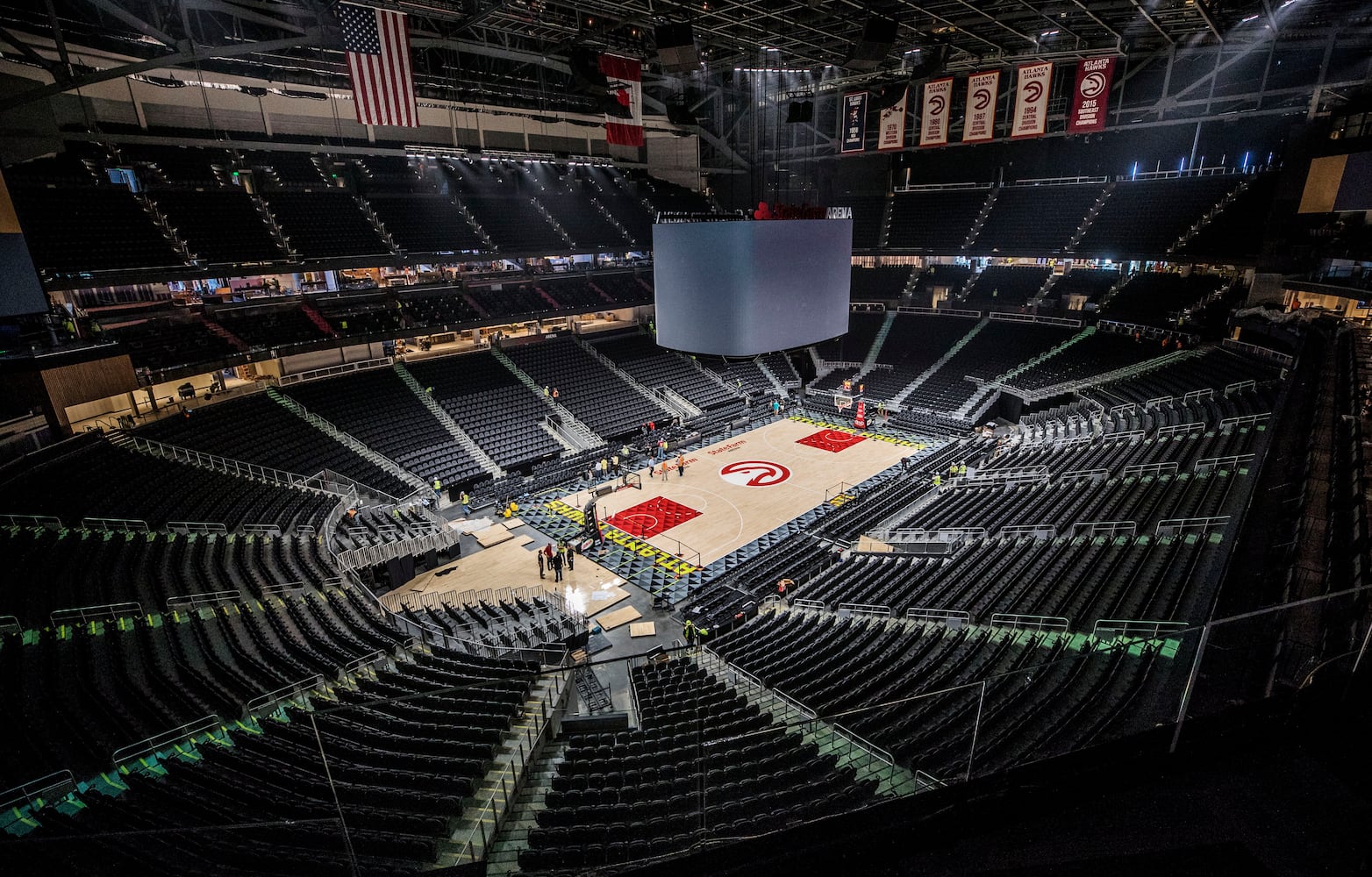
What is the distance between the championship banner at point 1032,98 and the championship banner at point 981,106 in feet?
2.99

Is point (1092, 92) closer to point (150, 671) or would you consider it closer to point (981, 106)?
point (981, 106)

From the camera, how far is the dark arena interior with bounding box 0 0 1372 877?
545cm

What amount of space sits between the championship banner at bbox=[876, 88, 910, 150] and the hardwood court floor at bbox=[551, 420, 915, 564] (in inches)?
530

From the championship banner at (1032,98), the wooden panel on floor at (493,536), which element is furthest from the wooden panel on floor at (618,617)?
the championship banner at (1032,98)

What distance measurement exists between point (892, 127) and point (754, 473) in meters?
16.8

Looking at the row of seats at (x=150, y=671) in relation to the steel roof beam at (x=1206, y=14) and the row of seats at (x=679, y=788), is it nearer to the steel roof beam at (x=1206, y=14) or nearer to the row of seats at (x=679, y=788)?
the row of seats at (x=679, y=788)

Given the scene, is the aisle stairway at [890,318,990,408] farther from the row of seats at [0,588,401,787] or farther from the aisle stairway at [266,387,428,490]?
the row of seats at [0,588,401,787]

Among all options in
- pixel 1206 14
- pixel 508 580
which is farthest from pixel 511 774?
pixel 1206 14

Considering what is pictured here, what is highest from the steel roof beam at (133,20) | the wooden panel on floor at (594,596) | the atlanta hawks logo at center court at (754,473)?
the steel roof beam at (133,20)

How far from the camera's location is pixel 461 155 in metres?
32.7

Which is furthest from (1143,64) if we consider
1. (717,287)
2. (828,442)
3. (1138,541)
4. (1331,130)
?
(717,287)

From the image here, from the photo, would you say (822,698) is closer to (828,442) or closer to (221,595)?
(221,595)

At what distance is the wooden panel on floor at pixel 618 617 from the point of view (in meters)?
16.0

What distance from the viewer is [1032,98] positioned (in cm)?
2248
